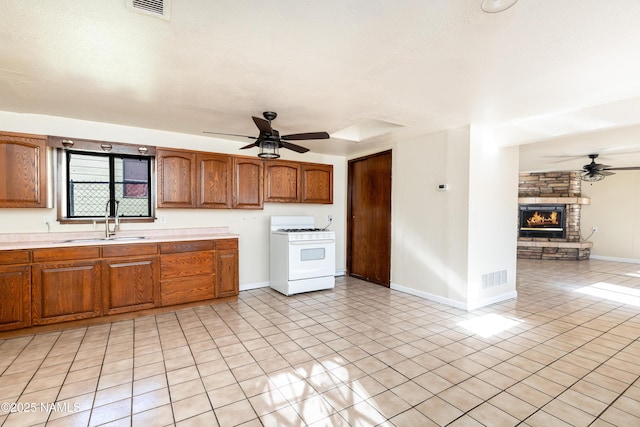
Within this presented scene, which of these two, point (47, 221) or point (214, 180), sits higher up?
point (214, 180)

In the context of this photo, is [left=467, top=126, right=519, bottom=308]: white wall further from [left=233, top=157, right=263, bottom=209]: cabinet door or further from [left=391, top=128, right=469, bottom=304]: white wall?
[left=233, top=157, right=263, bottom=209]: cabinet door

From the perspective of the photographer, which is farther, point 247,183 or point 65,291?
point 247,183

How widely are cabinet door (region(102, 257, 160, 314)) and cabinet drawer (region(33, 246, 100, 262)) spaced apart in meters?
0.16

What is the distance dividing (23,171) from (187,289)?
2180mm

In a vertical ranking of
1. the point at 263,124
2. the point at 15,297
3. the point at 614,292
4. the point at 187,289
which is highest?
the point at 263,124

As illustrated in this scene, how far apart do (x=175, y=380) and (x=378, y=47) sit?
2.77 m

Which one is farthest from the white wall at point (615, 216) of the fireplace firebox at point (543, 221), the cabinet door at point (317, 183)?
the cabinet door at point (317, 183)

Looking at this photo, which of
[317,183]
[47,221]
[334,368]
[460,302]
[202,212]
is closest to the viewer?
[334,368]

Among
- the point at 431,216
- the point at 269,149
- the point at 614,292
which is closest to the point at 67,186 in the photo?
the point at 269,149

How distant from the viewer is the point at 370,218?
17.7 feet

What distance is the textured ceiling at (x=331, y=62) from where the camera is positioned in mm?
Answer: 1654

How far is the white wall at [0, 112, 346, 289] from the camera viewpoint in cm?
341

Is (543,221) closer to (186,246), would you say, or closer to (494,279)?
(494,279)

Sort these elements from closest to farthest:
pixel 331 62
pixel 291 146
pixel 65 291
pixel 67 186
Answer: pixel 331 62
pixel 65 291
pixel 291 146
pixel 67 186
